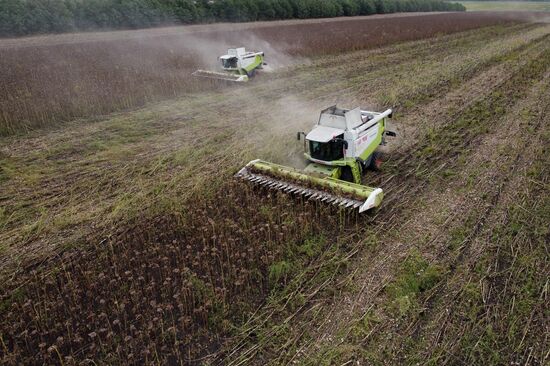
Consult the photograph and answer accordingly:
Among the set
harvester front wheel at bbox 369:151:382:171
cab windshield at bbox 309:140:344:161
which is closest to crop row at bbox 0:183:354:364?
cab windshield at bbox 309:140:344:161

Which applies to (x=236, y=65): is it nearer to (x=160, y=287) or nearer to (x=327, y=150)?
(x=327, y=150)

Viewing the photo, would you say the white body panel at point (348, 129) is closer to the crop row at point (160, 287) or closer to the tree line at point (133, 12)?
the crop row at point (160, 287)

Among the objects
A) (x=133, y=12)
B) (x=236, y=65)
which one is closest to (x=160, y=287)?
(x=236, y=65)

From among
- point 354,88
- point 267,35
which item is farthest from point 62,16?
point 354,88

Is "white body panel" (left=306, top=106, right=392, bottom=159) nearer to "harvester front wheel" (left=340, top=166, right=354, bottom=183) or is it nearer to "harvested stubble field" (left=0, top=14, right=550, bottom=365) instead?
"harvester front wheel" (left=340, top=166, right=354, bottom=183)

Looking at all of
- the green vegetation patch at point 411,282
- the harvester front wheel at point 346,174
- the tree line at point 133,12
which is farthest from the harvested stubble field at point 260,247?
the tree line at point 133,12

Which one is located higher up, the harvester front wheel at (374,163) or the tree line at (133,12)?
the tree line at (133,12)

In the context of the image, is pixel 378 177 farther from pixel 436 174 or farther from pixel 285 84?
→ pixel 285 84

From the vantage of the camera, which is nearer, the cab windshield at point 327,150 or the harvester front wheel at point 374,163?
the cab windshield at point 327,150
